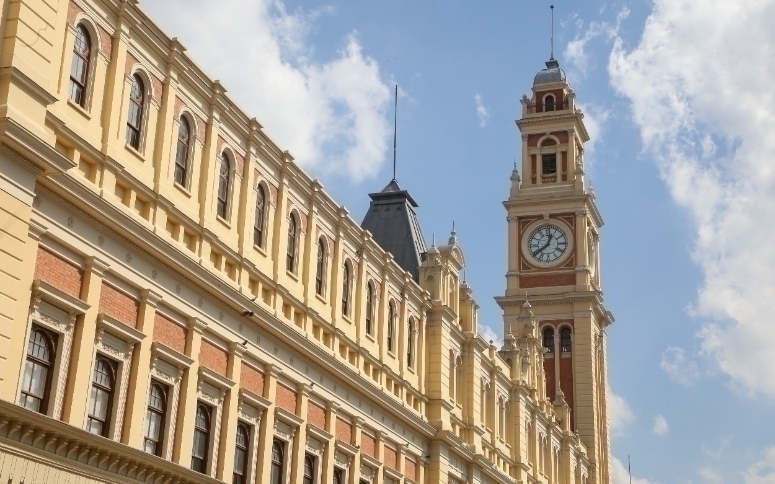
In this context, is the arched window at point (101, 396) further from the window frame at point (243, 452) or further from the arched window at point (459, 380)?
the arched window at point (459, 380)

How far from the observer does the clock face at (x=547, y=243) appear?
7288 centimetres

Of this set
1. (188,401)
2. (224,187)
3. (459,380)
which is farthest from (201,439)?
(459,380)

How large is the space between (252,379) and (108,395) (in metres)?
5.96

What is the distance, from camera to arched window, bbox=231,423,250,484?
28156mm

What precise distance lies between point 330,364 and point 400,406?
5.56 metres

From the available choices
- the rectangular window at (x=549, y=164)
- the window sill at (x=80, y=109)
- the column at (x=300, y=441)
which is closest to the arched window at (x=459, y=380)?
the column at (x=300, y=441)

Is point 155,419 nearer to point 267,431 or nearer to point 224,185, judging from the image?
point 267,431

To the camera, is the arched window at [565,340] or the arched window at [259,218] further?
the arched window at [565,340]

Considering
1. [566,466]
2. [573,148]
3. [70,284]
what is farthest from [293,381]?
[573,148]

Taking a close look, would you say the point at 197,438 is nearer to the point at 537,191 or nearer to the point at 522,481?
the point at 522,481

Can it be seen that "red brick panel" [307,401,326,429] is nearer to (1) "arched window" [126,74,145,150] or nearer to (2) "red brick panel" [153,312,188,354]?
(2) "red brick panel" [153,312,188,354]

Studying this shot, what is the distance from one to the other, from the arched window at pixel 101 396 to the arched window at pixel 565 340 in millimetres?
50577

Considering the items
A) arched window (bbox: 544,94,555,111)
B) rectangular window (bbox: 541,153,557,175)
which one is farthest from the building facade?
arched window (bbox: 544,94,555,111)

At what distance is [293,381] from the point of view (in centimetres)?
3095
